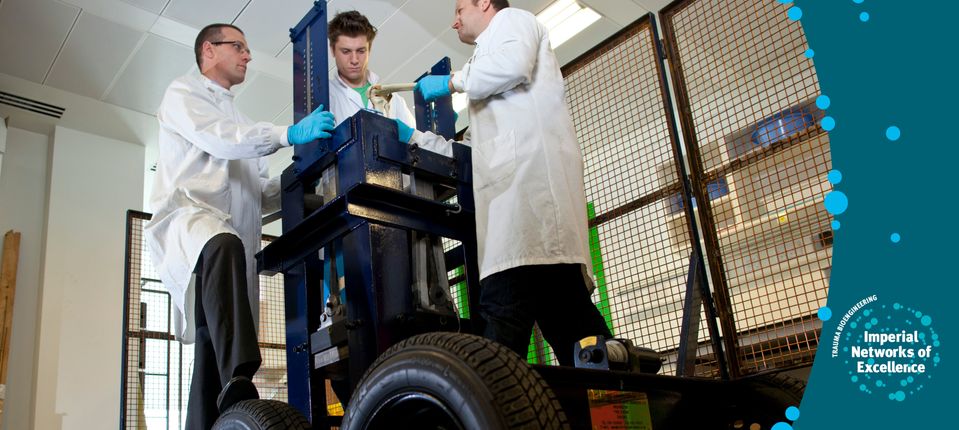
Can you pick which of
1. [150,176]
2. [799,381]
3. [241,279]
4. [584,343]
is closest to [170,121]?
[241,279]

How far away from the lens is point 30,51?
5.73m

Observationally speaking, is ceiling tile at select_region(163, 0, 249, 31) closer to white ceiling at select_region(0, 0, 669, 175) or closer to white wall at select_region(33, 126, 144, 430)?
white ceiling at select_region(0, 0, 669, 175)

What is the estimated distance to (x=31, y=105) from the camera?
20.8 feet

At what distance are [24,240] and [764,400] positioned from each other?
624 cm

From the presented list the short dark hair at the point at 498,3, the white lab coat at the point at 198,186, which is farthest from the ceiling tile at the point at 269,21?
the short dark hair at the point at 498,3

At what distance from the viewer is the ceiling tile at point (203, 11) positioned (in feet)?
17.5

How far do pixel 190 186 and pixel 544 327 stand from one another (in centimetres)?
131

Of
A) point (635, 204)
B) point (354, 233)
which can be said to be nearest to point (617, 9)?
point (635, 204)

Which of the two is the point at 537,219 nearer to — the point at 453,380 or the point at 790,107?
the point at 453,380

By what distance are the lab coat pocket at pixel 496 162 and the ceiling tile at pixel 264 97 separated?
4442mm

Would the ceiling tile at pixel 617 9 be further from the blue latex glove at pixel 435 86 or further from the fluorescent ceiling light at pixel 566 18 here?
the blue latex glove at pixel 435 86

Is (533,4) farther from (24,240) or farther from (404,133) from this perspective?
(24,240)

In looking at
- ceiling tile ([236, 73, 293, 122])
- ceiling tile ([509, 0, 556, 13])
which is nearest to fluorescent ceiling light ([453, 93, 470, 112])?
ceiling tile ([509, 0, 556, 13])

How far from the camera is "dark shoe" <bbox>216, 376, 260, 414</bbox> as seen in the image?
6.77ft
